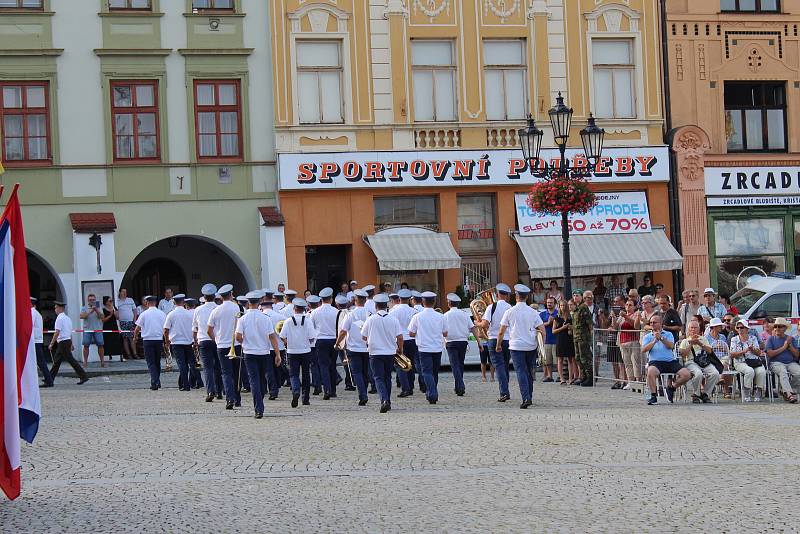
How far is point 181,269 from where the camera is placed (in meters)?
A: 37.3

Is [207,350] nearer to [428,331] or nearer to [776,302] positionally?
[428,331]

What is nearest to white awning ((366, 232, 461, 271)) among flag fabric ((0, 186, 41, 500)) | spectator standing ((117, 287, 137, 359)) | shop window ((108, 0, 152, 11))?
spectator standing ((117, 287, 137, 359))

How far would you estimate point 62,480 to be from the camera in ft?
42.1

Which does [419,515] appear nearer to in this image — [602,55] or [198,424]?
[198,424]

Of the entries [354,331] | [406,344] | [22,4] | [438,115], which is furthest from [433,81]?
[354,331]

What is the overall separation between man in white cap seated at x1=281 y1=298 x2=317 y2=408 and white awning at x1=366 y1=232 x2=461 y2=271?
11253 millimetres

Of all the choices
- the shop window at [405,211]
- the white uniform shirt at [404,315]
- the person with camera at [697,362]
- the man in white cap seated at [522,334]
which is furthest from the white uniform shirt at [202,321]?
the shop window at [405,211]

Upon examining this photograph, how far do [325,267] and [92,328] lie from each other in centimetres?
610

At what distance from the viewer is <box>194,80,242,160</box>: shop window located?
111 ft

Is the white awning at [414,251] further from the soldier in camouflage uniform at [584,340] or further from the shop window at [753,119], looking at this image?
the soldier in camouflage uniform at [584,340]

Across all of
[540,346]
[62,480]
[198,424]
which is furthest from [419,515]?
[540,346]

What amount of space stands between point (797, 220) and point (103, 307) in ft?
59.4

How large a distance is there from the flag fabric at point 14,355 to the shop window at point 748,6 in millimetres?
28161

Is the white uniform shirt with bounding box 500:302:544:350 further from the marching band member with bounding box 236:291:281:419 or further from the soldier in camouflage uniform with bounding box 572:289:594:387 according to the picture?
the soldier in camouflage uniform with bounding box 572:289:594:387
